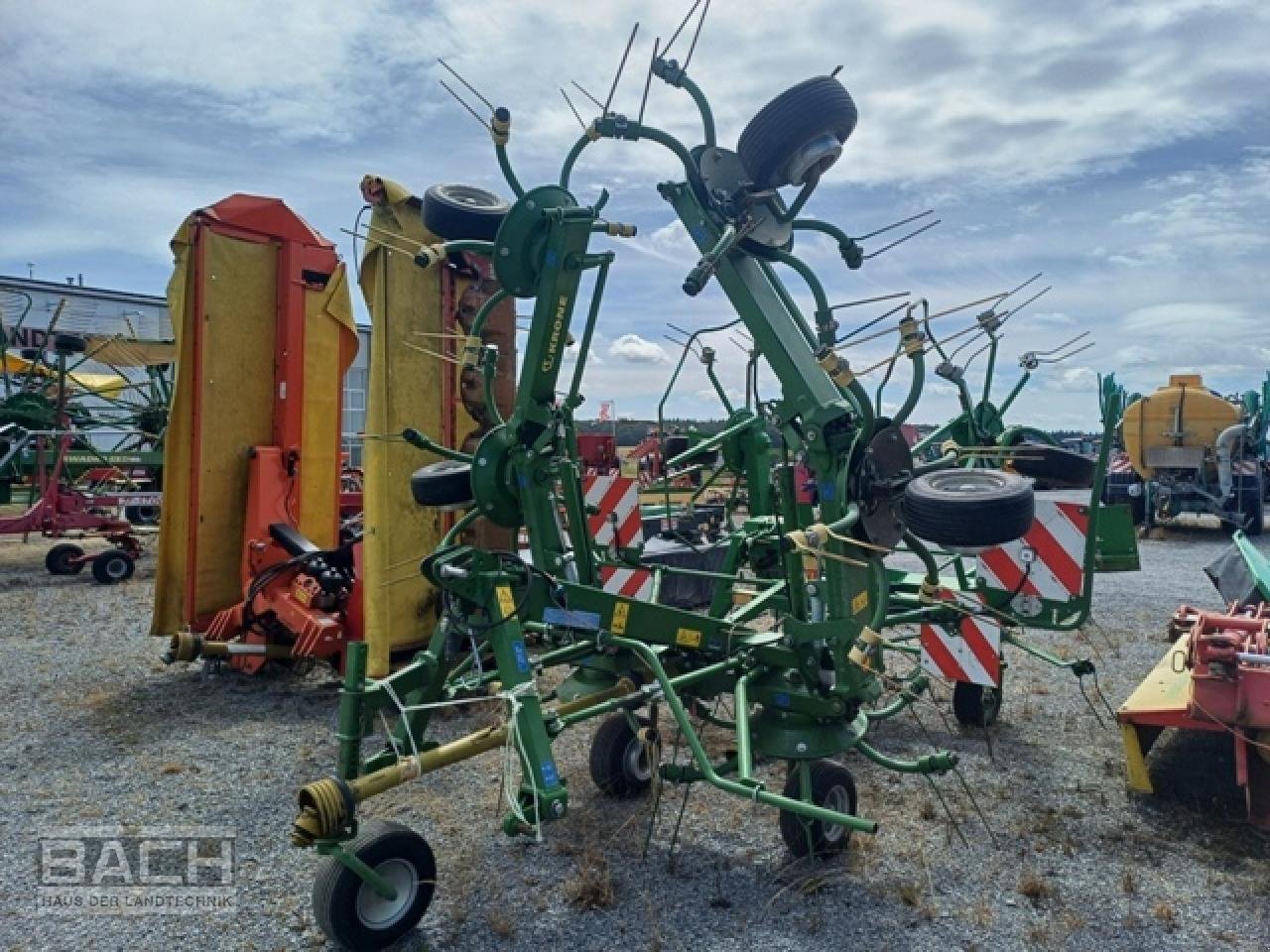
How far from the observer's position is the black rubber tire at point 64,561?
10.9m

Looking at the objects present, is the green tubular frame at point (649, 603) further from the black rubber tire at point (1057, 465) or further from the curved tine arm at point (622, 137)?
the black rubber tire at point (1057, 465)

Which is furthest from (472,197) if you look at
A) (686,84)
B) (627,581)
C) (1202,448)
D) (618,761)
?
(1202,448)

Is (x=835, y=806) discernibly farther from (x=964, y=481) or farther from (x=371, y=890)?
(x=371, y=890)

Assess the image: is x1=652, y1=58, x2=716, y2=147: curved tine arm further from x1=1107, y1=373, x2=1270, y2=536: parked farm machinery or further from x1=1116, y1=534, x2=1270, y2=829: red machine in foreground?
x1=1107, y1=373, x2=1270, y2=536: parked farm machinery

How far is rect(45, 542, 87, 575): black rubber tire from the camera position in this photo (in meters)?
10.9

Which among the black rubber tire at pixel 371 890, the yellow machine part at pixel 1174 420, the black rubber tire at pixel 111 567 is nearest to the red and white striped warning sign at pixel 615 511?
the black rubber tire at pixel 371 890

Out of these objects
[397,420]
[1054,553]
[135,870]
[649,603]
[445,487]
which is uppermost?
[397,420]

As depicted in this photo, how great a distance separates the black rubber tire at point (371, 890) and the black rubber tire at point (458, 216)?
237 centimetres

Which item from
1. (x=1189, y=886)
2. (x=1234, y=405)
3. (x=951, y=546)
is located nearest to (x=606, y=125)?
(x=951, y=546)

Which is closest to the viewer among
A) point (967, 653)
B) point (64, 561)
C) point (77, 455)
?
point (967, 653)

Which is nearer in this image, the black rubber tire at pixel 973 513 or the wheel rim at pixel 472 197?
the black rubber tire at pixel 973 513

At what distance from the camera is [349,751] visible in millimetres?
3236

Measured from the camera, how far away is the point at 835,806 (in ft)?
12.4

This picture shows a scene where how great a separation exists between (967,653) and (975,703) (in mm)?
294
